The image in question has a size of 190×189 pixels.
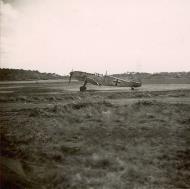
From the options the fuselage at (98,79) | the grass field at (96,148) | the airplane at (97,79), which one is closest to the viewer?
the grass field at (96,148)

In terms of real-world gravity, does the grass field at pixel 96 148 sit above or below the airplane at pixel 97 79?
below

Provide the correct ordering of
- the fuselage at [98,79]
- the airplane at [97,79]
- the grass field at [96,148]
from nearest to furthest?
the grass field at [96,148], the airplane at [97,79], the fuselage at [98,79]

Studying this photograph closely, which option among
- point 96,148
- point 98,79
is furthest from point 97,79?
point 96,148

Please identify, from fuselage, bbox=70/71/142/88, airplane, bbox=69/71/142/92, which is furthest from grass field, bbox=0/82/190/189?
fuselage, bbox=70/71/142/88

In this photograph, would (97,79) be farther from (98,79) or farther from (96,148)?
(96,148)

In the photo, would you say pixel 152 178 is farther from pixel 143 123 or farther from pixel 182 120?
pixel 182 120

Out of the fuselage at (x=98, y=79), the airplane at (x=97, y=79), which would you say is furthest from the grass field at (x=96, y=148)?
the fuselage at (x=98, y=79)

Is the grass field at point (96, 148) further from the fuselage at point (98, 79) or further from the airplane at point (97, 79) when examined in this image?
the fuselage at point (98, 79)

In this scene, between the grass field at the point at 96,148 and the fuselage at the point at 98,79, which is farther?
the fuselage at the point at 98,79

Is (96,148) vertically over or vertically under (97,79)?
under
